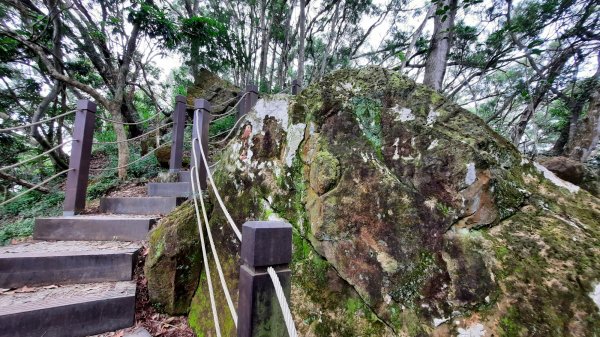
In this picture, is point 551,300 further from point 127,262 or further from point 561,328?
point 127,262

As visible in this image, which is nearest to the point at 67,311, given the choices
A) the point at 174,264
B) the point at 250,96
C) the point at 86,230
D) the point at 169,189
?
the point at 174,264

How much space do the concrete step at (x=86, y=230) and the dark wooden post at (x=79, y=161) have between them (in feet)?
0.83

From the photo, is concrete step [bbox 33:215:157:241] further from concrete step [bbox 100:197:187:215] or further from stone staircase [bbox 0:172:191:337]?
concrete step [bbox 100:197:187:215]

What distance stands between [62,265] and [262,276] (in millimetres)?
2199

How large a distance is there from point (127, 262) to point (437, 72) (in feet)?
18.5

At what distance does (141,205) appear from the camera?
3.28m

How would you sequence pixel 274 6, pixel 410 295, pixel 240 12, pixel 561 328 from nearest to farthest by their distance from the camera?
1. pixel 561 328
2. pixel 410 295
3. pixel 274 6
4. pixel 240 12

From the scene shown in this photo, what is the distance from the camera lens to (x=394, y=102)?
6.95ft

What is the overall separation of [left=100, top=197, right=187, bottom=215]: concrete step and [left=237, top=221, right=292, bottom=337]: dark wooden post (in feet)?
8.41

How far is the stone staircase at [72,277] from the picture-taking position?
173 centimetres

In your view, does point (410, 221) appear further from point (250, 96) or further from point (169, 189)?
point (250, 96)

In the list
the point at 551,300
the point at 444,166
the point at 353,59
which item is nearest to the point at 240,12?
the point at 353,59

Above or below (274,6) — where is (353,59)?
below

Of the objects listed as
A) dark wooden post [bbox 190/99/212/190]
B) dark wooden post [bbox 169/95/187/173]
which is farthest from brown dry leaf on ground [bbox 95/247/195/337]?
dark wooden post [bbox 169/95/187/173]
